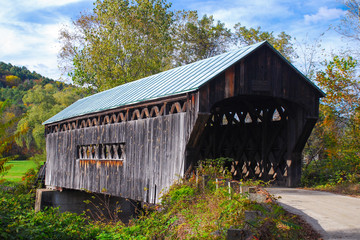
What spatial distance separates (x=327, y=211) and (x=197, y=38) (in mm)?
25883

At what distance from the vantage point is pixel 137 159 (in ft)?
40.1

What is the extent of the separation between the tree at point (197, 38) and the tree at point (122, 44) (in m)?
3.11

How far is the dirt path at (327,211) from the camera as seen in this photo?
653cm

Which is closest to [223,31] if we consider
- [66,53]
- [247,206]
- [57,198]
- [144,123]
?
[66,53]

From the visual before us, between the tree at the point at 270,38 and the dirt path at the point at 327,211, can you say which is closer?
the dirt path at the point at 327,211

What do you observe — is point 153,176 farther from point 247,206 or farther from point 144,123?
point 247,206

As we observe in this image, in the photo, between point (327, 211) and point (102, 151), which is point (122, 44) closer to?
point (102, 151)

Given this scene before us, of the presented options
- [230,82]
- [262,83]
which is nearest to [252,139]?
[262,83]

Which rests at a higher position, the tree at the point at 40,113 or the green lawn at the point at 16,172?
the tree at the point at 40,113

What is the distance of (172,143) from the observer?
10.7 meters

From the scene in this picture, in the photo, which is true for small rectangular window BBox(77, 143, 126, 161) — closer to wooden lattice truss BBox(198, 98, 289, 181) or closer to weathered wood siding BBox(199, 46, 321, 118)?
wooden lattice truss BBox(198, 98, 289, 181)

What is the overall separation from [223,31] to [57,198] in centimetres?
1905

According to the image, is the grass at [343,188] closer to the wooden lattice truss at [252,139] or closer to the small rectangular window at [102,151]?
the wooden lattice truss at [252,139]

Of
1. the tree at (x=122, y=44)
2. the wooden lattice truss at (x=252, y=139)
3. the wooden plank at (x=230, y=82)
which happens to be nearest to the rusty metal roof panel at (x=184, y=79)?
the wooden plank at (x=230, y=82)
